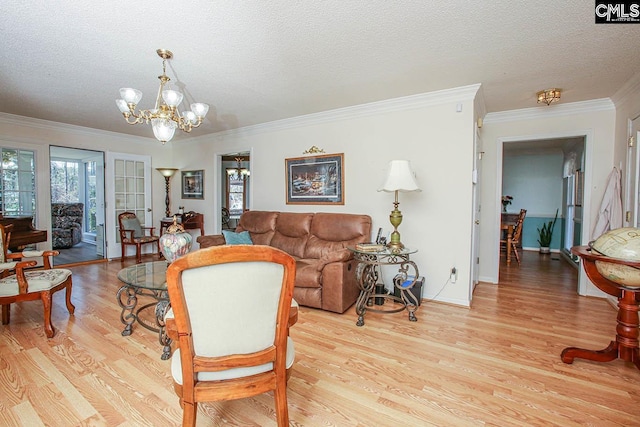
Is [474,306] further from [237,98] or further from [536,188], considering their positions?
[536,188]

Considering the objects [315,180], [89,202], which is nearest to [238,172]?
[315,180]

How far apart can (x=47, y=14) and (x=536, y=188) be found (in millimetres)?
8520

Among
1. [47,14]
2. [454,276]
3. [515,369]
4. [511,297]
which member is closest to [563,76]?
[454,276]

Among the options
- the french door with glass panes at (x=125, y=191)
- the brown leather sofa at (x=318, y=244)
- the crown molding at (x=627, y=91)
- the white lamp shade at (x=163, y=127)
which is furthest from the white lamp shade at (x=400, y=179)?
the french door with glass panes at (x=125, y=191)

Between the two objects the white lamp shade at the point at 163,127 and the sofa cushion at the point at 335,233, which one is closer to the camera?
the white lamp shade at the point at 163,127

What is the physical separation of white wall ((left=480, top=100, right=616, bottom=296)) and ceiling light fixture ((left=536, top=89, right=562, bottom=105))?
49 cm

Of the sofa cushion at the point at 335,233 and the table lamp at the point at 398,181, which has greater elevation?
the table lamp at the point at 398,181

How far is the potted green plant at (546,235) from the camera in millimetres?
6508

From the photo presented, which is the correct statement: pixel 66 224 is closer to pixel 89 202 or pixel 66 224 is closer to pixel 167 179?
pixel 89 202

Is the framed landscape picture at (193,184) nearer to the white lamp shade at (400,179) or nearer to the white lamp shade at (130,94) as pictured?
the white lamp shade at (130,94)

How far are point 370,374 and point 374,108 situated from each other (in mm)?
2928

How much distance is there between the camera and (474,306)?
3211 millimetres

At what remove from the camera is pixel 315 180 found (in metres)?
4.19

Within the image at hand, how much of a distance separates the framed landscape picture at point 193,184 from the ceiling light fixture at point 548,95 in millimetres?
5232
